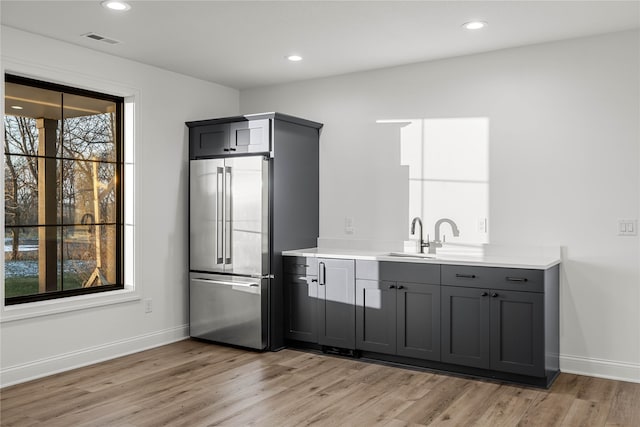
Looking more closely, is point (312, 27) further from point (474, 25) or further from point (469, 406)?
point (469, 406)

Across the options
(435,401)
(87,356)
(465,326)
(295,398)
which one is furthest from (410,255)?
(87,356)

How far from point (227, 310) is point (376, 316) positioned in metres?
1.37

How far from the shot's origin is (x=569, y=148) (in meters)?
4.14

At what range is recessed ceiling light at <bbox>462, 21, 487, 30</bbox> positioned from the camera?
3.74 meters

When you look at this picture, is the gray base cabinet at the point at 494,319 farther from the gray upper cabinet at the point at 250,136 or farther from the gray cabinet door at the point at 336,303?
the gray upper cabinet at the point at 250,136

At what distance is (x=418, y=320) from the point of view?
4203 mm

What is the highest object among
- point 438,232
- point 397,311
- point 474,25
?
point 474,25

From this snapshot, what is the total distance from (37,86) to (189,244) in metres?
1.86

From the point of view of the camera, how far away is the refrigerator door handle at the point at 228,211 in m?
4.88

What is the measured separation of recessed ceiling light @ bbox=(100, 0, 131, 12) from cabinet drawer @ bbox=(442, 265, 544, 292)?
9.07 feet

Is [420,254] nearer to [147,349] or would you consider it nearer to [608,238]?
[608,238]

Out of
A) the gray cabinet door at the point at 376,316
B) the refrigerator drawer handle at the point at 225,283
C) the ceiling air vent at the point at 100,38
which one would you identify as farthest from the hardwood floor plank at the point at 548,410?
the ceiling air vent at the point at 100,38

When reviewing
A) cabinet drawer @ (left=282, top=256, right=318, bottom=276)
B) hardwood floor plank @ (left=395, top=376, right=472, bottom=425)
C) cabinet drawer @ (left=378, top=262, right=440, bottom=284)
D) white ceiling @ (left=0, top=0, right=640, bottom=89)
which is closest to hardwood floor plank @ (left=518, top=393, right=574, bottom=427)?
hardwood floor plank @ (left=395, top=376, right=472, bottom=425)

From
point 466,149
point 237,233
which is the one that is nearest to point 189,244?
point 237,233
